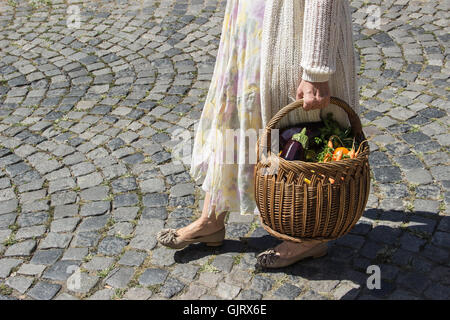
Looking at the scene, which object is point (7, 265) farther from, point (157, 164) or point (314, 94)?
point (314, 94)

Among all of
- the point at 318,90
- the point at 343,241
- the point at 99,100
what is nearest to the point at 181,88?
the point at 99,100

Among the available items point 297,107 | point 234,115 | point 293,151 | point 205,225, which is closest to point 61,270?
point 205,225

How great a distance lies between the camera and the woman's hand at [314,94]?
9.79ft

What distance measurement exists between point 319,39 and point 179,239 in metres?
1.46

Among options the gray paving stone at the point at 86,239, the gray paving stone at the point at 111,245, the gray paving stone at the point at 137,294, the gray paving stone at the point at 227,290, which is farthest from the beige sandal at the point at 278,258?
the gray paving stone at the point at 86,239

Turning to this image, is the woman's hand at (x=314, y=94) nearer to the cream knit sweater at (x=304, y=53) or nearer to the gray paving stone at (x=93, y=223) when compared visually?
the cream knit sweater at (x=304, y=53)

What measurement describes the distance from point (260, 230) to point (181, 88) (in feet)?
6.87

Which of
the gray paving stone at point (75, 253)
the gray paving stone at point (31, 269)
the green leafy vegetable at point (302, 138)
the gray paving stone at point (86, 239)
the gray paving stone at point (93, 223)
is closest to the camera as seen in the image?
the green leafy vegetable at point (302, 138)

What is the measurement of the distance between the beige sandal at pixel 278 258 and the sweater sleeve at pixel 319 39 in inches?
42.0

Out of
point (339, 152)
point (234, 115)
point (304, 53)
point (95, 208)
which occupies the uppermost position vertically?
point (304, 53)

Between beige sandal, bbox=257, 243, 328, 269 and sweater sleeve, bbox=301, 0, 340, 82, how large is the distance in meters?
1.07

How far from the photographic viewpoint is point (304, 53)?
2.94 m

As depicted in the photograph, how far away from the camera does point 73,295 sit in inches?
137
